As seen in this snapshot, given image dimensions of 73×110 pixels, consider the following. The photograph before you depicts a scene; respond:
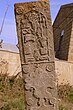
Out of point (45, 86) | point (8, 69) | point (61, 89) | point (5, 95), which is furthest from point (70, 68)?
point (45, 86)

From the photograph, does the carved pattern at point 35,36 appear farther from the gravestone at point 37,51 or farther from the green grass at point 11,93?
the green grass at point 11,93

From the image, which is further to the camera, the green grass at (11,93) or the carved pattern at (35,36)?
the green grass at (11,93)

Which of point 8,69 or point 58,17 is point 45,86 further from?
point 58,17

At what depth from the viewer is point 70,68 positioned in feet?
50.1

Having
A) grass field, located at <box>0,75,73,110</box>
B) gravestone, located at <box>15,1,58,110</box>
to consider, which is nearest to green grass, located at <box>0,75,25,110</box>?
grass field, located at <box>0,75,73,110</box>

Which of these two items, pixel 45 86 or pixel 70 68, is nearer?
pixel 45 86

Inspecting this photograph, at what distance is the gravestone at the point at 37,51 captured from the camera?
662cm

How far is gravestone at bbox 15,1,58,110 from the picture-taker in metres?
6.62

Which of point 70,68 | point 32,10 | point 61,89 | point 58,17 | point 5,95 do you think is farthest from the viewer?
point 58,17

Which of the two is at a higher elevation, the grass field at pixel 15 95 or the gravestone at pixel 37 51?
the gravestone at pixel 37 51

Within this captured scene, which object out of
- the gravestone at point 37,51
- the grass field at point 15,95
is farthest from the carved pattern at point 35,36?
the grass field at point 15,95

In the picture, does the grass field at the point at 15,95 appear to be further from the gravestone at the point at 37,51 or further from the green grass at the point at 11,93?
the gravestone at the point at 37,51

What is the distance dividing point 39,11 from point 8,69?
5.79 meters

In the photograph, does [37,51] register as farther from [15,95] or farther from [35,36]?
[15,95]
